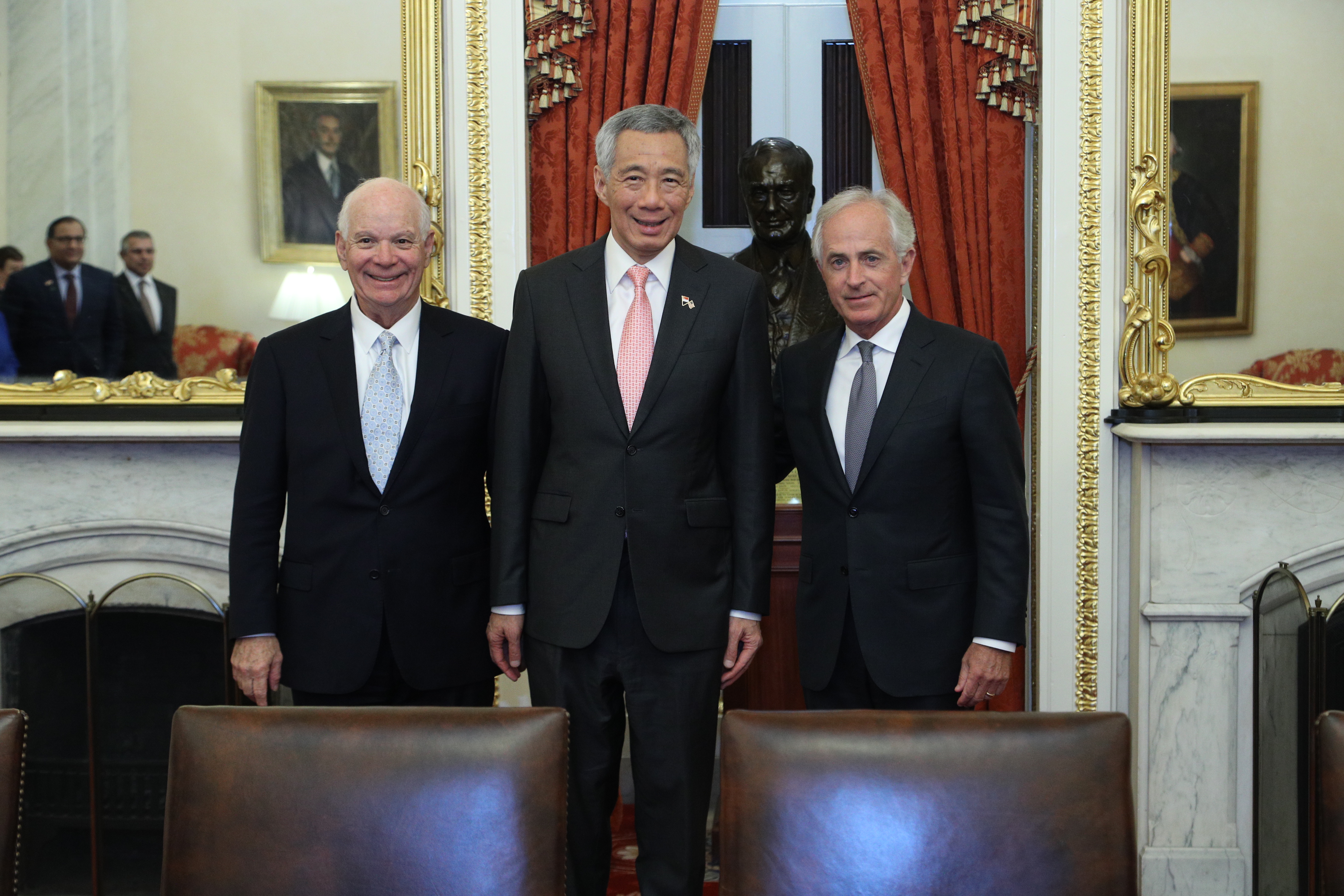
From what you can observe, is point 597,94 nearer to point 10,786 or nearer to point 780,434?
point 780,434

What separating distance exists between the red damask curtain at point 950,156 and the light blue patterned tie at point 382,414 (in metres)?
1.88

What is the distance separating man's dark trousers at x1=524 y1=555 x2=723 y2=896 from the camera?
2.00 metres

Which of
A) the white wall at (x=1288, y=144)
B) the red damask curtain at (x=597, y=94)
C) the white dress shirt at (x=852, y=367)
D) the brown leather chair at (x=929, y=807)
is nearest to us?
the brown leather chair at (x=929, y=807)

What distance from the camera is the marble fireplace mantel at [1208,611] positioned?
294cm

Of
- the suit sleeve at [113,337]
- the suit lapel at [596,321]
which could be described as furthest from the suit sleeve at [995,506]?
the suit sleeve at [113,337]

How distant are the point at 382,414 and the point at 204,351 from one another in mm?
1297

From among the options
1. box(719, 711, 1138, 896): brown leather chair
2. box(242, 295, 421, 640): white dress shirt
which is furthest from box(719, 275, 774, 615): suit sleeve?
box(719, 711, 1138, 896): brown leather chair

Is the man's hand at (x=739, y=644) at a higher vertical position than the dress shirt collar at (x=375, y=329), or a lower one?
lower

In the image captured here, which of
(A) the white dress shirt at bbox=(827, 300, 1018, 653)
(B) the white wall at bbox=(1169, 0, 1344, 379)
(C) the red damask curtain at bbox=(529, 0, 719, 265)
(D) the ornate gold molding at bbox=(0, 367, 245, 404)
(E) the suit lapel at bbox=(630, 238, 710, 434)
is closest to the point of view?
(E) the suit lapel at bbox=(630, 238, 710, 434)

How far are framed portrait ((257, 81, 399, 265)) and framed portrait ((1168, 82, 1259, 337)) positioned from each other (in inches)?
86.4

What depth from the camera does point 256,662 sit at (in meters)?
2.04

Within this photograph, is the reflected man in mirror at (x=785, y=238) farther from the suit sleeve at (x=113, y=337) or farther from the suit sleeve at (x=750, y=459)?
the suit sleeve at (x=113, y=337)

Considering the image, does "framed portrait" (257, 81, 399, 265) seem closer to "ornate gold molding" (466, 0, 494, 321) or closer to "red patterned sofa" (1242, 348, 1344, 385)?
"ornate gold molding" (466, 0, 494, 321)

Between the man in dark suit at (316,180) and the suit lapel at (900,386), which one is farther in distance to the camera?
the man in dark suit at (316,180)
